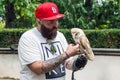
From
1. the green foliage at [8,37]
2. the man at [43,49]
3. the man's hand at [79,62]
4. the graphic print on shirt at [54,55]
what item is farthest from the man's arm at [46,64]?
the green foliage at [8,37]

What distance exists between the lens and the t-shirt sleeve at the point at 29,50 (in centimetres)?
379

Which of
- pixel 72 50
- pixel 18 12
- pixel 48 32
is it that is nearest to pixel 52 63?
pixel 72 50

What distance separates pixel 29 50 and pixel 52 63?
27 cm

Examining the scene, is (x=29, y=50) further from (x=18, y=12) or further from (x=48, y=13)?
Answer: (x=18, y=12)

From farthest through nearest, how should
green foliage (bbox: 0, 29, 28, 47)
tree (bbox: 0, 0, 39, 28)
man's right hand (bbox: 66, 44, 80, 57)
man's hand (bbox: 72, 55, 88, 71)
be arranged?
tree (bbox: 0, 0, 39, 28), green foliage (bbox: 0, 29, 28, 47), man's hand (bbox: 72, 55, 88, 71), man's right hand (bbox: 66, 44, 80, 57)

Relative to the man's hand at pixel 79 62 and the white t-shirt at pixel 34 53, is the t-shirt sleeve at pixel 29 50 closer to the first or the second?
the white t-shirt at pixel 34 53

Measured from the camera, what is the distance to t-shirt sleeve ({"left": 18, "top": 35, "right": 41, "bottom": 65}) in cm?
379

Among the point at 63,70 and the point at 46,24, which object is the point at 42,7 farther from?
the point at 63,70

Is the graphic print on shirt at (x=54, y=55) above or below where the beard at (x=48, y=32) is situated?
below

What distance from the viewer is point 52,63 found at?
12.1 feet

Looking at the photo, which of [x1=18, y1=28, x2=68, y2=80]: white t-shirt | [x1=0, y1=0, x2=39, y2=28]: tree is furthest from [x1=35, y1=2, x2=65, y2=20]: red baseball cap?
[x1=0, y1=0, x2=39, y2=28]: tree

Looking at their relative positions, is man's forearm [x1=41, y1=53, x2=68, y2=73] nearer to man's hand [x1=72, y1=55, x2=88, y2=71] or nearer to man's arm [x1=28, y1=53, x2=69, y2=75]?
man's arm [x1=28, y1=53, x2=69, y2=75]

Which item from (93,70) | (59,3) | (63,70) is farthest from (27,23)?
(63,70)

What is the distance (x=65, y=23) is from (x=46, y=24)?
10.2 metres
